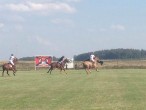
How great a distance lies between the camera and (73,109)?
18328 millimetres

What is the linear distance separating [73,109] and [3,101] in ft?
15.4

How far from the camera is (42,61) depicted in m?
97.8

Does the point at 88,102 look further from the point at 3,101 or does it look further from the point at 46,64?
the point at 46,64

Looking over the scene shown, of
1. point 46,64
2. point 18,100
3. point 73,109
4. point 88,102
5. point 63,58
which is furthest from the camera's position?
point 46,64

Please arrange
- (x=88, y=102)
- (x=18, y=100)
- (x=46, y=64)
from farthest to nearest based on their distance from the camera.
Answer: (x=46, y=64) < (x=18, y=100) < (x=88, y=102)

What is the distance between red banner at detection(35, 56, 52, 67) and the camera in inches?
3829

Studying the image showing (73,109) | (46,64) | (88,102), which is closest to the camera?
(73,109)

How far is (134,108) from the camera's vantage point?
18328 millimetres

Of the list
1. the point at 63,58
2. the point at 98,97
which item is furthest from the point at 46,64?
the point at 98,97

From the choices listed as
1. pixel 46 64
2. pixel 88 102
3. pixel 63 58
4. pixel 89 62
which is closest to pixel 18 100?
pixel 88 102

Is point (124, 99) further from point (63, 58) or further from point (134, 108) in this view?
point (63, 58)

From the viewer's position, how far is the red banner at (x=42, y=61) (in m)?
97.3

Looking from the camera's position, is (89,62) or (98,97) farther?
(89,62)

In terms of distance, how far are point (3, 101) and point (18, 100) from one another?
744 mm
